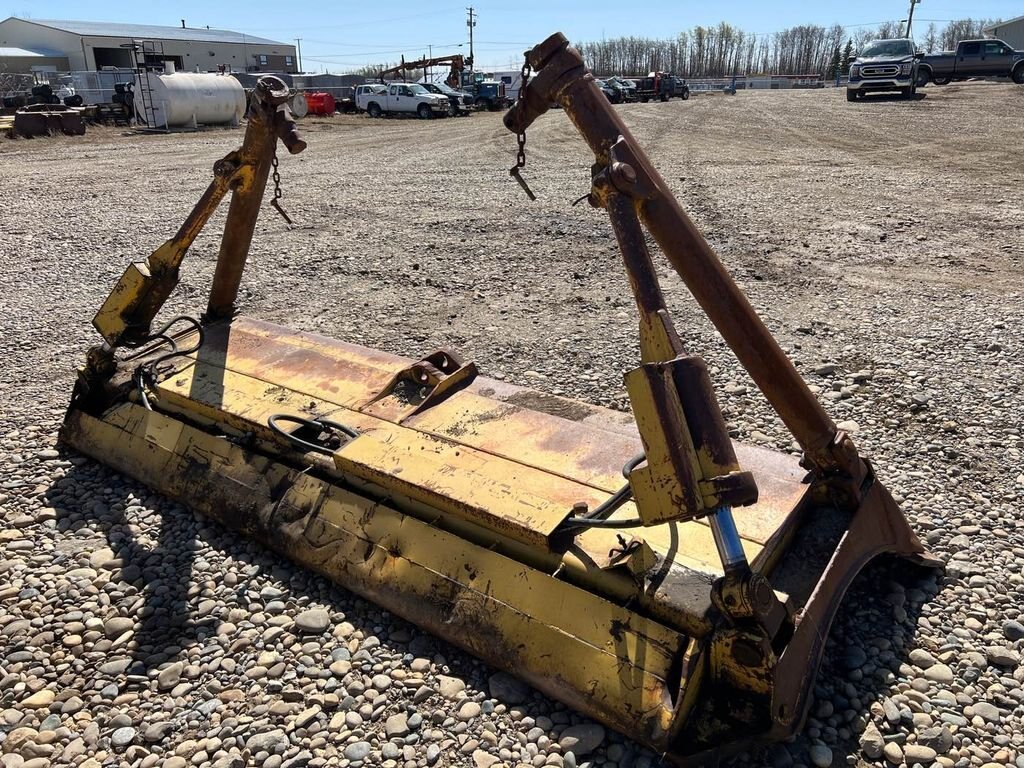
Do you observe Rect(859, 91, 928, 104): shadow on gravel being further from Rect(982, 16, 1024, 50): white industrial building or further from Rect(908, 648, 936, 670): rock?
Rect(982, 16, 1024, 50): white industrial building

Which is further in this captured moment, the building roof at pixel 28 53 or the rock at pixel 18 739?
the building roof at pixel 28 53

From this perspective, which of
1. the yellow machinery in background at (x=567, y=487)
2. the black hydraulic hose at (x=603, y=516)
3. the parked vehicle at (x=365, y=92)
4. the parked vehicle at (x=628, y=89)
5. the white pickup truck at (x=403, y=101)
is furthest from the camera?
the parked vehicle at (x=628, y=89)

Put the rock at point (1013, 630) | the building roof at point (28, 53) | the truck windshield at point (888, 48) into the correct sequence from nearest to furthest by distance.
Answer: the rock at point (1013, 630) < the truck windshield at point (888, 48) < the building roof at point (28, 53)

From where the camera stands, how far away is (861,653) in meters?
2.75

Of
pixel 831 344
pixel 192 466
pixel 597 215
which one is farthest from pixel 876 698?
pixel 597 215

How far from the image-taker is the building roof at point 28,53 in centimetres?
5166

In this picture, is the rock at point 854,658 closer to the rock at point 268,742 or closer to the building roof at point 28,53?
the rock at point 268,742

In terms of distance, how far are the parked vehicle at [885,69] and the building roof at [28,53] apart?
170 feet

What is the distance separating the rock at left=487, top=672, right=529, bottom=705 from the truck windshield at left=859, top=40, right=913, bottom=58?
29.8 meters

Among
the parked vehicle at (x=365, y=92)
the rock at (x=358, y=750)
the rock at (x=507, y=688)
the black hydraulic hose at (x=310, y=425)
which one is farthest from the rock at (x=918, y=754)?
the parked vehicle at (x=365, y=92)

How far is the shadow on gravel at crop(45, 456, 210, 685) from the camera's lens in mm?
2957

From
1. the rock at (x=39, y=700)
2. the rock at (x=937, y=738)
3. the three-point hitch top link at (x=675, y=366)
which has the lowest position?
the rock at (x=39, y=700)

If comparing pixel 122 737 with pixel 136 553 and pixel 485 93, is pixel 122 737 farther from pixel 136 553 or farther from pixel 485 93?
pixel 485 93

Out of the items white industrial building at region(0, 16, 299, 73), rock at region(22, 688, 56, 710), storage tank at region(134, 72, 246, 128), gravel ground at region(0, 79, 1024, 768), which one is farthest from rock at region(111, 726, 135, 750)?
white industrial building at region(0, 16, 299, 73)
